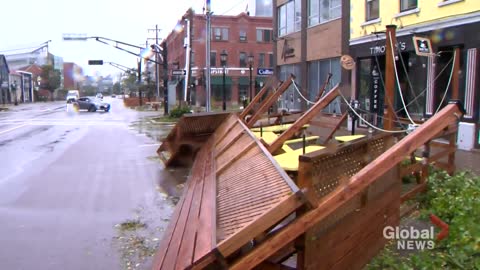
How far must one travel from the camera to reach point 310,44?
23.5m

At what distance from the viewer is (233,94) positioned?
60875mm

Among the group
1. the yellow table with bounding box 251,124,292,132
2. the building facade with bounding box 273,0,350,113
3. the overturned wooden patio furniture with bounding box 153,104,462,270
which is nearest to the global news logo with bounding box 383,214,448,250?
the overturned wooden patio furniture with bounding box 153,104,462,270

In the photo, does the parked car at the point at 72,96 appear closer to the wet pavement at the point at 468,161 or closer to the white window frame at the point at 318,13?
the white window frame at the point at 318,13

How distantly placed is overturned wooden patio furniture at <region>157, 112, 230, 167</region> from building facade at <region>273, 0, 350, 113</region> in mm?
6732

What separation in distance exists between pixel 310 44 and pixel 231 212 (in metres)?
20.5

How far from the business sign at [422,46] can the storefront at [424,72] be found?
71cm

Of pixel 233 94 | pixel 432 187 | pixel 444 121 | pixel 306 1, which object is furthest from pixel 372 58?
pixel 233 94

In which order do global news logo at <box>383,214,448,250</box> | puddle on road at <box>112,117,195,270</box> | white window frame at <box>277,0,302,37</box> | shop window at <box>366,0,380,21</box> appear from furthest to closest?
1. white window frame at <box>277,0,302,37</box>
2. shop window at <box>366,0,380,21</box>
3. puddle on road at <box>112,117,195,270</box>
4. global news logo at <box>383,214,448,250</box>

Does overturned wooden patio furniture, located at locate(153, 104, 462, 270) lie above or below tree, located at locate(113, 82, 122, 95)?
below

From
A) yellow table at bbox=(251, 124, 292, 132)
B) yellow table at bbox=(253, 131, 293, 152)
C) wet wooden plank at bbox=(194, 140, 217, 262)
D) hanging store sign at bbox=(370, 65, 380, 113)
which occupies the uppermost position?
hanging store sign at bbox=(370, 65, 380, 113)

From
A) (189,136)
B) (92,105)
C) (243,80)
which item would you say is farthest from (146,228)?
(243,80)

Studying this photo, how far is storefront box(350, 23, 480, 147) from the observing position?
12.2 meters

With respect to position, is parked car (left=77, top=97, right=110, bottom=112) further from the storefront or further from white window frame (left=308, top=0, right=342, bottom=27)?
the storefront

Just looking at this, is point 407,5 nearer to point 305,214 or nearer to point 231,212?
point 231,212
